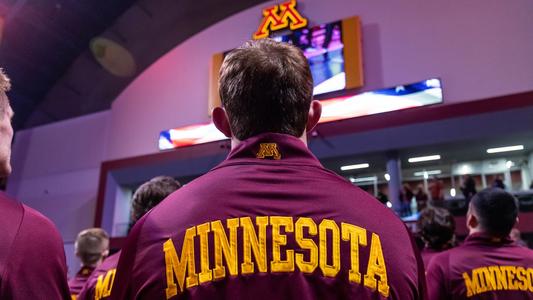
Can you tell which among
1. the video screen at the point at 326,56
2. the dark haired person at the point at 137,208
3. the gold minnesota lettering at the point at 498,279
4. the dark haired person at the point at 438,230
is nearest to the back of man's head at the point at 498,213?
the gold minnesota lettering at the point at 498,279

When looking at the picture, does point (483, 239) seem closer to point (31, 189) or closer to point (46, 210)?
point (46, 210)

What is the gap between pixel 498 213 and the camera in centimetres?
244

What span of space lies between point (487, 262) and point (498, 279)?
0.10 m

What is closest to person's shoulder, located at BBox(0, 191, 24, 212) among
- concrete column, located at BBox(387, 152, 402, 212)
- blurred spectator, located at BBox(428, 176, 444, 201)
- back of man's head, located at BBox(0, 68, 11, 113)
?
back of man's head, located at BBox(0, 68, 11, 113)

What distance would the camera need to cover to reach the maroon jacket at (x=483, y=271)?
2.24 meters

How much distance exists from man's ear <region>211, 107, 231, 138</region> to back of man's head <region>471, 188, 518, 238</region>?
6.03ft

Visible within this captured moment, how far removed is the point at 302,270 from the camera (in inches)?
35.7

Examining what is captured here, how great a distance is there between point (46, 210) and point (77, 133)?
7.79 feet

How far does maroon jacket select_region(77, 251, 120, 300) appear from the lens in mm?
2474

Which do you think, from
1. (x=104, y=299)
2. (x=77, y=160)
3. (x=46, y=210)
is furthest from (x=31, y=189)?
(x=104, y=299)

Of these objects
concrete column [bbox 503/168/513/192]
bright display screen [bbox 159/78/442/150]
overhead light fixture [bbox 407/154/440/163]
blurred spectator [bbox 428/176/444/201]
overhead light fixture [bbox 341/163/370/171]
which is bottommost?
blurred spectator [bbox 428/176/444/201]

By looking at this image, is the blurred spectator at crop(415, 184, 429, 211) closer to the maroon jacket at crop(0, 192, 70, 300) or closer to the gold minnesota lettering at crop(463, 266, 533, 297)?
the gold minnesota lettering at crop(463, 266, 533, 297)

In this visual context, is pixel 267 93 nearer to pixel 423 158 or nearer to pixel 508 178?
pixel 423 158

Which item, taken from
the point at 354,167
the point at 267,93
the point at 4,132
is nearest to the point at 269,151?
the point at 267,93
